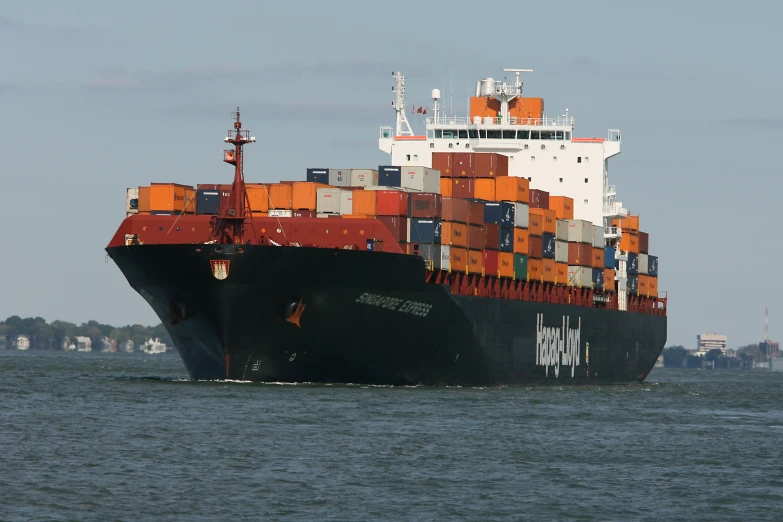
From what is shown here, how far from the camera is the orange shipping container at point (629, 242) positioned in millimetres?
73250

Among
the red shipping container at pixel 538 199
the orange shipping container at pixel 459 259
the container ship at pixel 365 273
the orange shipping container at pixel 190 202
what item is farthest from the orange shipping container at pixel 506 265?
the orange shipping container at pixel 190 202

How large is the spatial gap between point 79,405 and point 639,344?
41.2 m

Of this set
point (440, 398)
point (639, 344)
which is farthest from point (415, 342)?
point (639, 344)

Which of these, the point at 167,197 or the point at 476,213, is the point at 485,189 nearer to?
the point at 476,213

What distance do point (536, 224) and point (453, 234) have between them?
853 cm

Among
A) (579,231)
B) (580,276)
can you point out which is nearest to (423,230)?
(579,231)

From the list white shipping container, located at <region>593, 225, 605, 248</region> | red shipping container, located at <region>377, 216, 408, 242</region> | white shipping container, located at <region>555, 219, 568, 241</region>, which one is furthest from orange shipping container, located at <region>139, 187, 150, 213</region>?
white shipping container, located at <region>593, 225, 605, 248</region>

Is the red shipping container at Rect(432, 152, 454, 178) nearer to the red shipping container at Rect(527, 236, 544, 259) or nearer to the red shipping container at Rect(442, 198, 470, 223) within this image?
the red shipping container at Rect(527, 236, 544, 259)

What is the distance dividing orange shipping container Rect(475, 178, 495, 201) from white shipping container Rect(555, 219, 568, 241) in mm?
6511

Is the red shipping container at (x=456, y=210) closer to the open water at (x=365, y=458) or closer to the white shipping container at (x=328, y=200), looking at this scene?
the white shipping container at (x=328, y=200)

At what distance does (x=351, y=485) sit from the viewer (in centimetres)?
2806

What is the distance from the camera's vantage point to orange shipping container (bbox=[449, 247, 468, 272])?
51.7 m

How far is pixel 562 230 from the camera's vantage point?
63.3 meters

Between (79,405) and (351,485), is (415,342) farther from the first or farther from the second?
(351,485)
